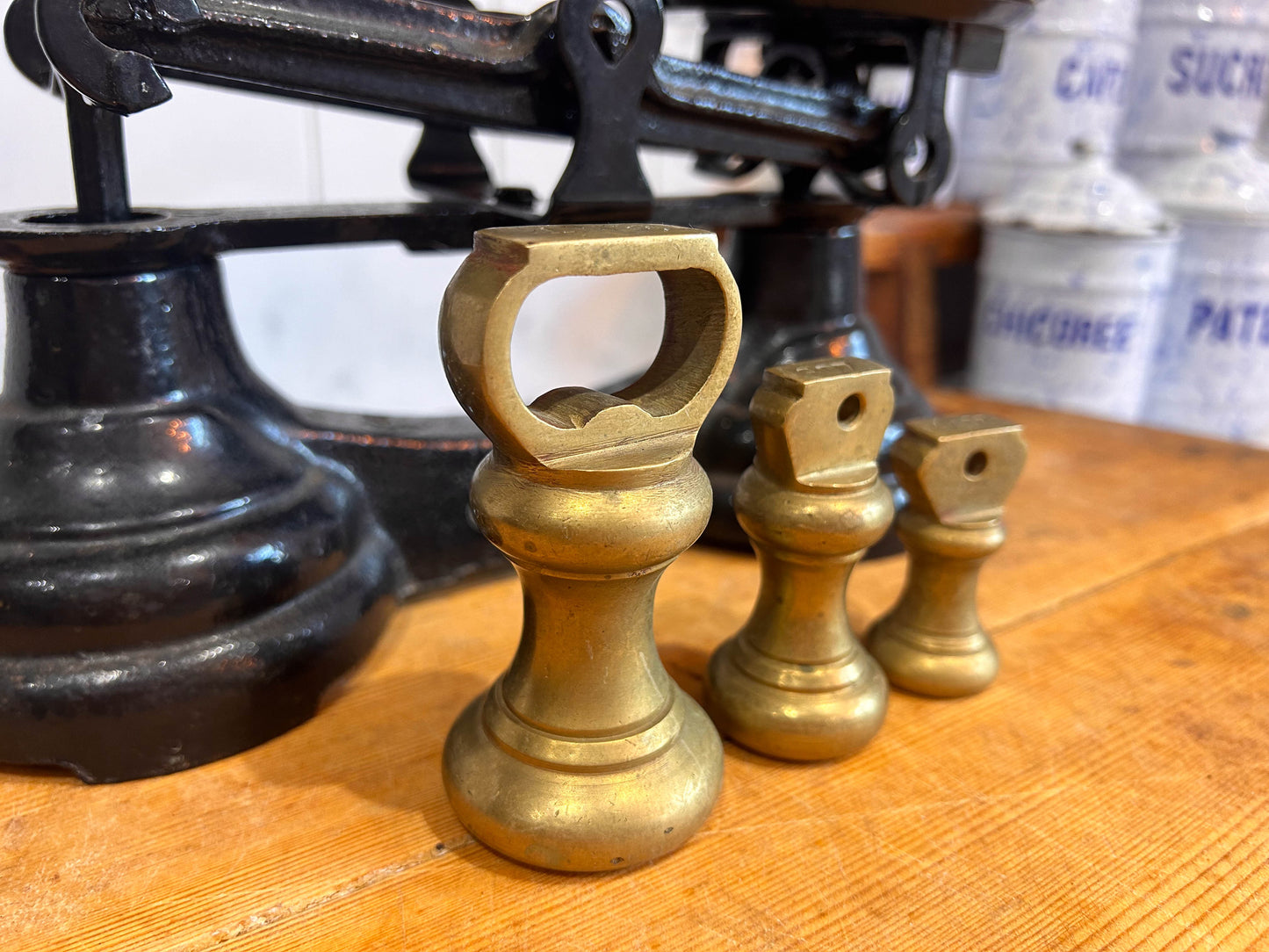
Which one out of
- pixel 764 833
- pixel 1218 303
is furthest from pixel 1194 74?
pixel 764 833

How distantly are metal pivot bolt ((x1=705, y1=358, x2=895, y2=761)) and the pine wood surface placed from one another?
1.1 inches

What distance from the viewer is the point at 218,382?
0.59 m

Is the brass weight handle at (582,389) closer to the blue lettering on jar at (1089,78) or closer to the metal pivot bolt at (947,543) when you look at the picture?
the metal pivot bolt at (947,543)

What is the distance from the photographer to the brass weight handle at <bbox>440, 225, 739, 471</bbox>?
40cm

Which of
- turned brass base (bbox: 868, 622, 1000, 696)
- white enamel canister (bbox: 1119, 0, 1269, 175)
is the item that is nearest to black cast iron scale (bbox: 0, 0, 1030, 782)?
turned brass base (bbox: 868, 622, 1000, 696)

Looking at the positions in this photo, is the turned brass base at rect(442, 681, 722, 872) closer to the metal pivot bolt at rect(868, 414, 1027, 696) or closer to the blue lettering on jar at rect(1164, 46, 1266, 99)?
the metal pivot bolt at rect(868, 414, 1027, 696)

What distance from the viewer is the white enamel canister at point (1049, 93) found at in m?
1.43

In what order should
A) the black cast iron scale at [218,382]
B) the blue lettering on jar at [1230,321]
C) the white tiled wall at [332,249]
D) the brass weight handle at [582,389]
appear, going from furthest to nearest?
the blue lettering on jar at [1230,321] < the white tiled wall at [332,249] < the black cast iron scale at [218,382] < the brass weight handle at [582,389]

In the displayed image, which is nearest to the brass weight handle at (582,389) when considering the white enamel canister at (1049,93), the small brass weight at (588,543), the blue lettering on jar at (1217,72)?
the small brass weight at (588,543)

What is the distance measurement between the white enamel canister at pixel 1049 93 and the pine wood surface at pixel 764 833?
39.6 inches

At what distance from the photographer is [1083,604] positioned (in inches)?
30.1

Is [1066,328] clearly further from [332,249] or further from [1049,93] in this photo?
[332,249]

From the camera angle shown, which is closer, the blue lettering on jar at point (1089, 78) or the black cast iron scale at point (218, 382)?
the black cast iron scale at point (218, 382)

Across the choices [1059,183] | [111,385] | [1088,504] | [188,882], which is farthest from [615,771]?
[1059,183]
